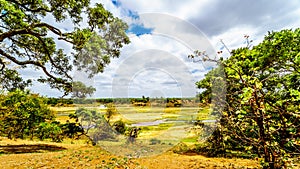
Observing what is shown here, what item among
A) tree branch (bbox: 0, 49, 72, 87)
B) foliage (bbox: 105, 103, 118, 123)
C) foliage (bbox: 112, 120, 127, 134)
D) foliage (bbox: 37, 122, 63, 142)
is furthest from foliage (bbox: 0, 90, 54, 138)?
foliage (bbox: 112, 120, 127, 134)

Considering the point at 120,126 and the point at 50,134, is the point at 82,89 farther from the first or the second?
the point at 50,134

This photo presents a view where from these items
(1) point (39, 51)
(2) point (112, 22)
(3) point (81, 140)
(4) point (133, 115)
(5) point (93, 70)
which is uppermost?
(2) point (112, 22)

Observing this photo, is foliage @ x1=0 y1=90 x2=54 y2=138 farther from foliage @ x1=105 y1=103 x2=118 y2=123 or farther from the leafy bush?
the leafy bush

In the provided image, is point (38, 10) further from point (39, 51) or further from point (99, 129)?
point (99, 129)

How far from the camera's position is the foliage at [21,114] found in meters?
11.9

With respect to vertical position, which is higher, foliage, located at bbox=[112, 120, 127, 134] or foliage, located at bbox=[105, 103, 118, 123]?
foliage, located at bbox=[105, 103, 118, 123]

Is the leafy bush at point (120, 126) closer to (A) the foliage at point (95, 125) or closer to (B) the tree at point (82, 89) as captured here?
(A) the foliage at point (95, 125)

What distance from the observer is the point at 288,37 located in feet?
24.9

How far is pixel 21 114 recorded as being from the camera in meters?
12.9

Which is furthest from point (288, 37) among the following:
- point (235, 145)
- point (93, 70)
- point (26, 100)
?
point (26, 100)

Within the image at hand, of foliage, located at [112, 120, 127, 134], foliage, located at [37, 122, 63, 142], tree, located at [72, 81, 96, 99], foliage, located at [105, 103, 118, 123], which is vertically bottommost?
foliage, located at [37, 122, 63, 142]

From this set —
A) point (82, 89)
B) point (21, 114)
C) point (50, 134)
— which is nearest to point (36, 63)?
point (82, 89)

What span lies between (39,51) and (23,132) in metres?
8.23

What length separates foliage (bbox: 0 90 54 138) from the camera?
39.1 ft
